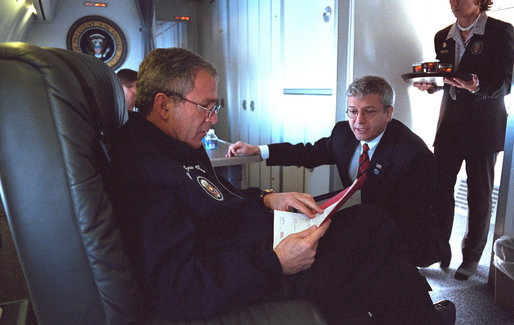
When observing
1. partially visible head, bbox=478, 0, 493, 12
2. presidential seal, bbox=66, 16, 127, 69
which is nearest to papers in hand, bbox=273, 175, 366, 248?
partially visible head, bbox=478, 0, 493, 12

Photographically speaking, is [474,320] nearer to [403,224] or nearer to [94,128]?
[403,224]

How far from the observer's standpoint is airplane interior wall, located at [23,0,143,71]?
4.80 m

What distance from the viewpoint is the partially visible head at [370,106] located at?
6.25 ft

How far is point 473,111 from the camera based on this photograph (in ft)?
7.23

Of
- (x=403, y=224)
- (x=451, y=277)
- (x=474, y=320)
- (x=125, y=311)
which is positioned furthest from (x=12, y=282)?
(x=451, y=277)

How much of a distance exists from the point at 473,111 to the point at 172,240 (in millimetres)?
2047

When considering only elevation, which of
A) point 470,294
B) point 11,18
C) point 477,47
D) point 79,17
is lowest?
point 470,294

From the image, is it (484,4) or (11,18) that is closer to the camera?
(484,4)

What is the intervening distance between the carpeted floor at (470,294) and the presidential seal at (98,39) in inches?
184

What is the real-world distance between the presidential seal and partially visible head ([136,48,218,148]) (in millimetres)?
4273

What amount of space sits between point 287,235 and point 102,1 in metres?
4.99

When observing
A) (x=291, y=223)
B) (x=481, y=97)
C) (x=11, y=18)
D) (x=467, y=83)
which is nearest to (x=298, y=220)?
(x=291, y=223)

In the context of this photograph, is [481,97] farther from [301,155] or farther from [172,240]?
[172,240]

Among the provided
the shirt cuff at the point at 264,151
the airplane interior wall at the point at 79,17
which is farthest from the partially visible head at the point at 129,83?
the airplane interior wall at the point at 79,17
